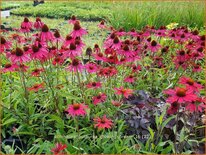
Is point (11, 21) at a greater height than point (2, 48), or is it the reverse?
point (2, 48)

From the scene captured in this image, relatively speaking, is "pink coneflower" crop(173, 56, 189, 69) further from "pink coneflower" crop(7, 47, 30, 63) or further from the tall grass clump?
the tall grass clump

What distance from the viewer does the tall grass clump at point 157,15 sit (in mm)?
5035

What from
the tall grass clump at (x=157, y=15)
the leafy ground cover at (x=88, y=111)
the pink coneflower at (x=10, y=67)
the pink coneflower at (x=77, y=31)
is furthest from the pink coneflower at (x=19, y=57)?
the tall grass clump at (x=157, y=15)

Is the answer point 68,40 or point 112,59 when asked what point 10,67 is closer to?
point 68,40

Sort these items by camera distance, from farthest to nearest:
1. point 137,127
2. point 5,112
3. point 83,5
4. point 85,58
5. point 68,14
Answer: point 83,5, point 68,14, point 85,58, point 5,112, point 137,127

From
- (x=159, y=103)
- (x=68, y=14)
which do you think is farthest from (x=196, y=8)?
(x=159, y=103)

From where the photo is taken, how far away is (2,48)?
198cm

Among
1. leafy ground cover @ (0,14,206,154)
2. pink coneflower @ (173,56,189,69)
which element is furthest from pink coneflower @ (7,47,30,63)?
pink coneflower @ (173,56,189,69)

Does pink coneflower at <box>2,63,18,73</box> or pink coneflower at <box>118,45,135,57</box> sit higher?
pink coneflower at <box>118,45,135,57</box>

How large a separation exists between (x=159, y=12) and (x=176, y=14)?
0.85 ft

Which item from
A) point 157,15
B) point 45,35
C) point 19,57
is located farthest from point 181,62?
point 157,15

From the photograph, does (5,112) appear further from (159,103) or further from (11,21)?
(11,21)

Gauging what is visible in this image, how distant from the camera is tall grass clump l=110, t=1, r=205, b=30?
504cm

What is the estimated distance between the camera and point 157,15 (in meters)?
5.20
